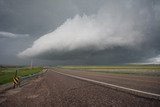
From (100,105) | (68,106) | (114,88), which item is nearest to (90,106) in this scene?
(100,105)

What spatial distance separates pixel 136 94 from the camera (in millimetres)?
12969

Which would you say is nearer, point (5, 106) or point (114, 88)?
point (5, 106)

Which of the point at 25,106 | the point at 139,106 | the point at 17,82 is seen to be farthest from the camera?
the point at 17,82

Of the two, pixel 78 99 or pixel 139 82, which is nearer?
pixel 78 99

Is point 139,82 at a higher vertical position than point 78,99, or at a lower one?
higher

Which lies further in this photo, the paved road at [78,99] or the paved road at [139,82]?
the paved road at [139,82]

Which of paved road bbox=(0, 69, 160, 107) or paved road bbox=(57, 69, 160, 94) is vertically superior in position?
paved road bbox=(57, 69, 160, 94)

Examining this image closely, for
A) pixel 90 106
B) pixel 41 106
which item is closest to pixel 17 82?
pixel 41 106

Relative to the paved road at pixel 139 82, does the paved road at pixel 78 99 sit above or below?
below

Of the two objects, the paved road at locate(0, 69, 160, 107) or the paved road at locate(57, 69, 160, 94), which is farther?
the paved road at locate(57, 69, 160, 94)

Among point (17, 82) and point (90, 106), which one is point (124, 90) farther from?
point (17, 82)

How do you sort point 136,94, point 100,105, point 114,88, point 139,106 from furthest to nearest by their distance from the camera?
point 114,88, point 136,94, point 100,105, point 139,106

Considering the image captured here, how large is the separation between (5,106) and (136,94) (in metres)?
10.0

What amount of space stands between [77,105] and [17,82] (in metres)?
18.1
